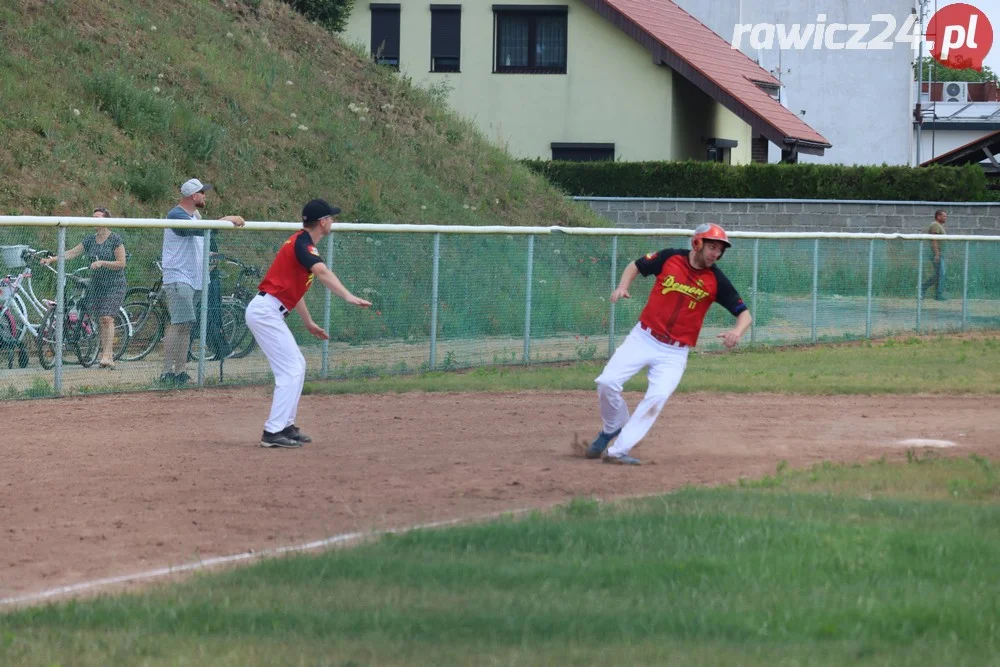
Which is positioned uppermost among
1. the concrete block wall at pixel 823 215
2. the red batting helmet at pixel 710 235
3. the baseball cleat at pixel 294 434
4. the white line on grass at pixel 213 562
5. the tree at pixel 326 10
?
the tree at pixel 326 10

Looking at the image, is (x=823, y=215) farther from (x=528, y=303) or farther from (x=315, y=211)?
(x=315, y=211)

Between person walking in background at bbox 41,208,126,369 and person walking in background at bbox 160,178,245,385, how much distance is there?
455 mm

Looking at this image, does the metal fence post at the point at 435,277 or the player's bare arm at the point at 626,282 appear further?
the metal fence post at the point at 435,277

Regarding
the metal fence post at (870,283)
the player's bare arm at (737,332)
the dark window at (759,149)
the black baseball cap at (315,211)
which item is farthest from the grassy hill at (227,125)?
the dark window at (759,149)

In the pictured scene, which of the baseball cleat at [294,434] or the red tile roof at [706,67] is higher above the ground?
the red tile roof at [706,67]

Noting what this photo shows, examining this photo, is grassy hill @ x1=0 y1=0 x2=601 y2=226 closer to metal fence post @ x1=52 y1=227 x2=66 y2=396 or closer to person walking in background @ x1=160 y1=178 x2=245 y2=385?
person walking in background @ x1=160 y1=178 x2=245 y2=385

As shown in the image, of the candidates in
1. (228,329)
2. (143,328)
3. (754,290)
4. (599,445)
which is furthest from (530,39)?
(599,445)

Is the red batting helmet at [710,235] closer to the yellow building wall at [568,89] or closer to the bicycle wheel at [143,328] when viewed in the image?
the bicycle wheel at [143,328]

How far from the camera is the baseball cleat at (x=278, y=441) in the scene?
10.5m

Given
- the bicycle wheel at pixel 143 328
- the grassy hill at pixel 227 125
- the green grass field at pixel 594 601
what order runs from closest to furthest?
the green grass field at pixel 594 601 < the bicycle wheel at pixel 143 328 < the grassy hill at pixel 227 125

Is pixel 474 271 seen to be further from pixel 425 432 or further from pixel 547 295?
pixel 425 432

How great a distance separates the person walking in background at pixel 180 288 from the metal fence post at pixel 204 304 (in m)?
0.04

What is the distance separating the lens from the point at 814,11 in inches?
2249

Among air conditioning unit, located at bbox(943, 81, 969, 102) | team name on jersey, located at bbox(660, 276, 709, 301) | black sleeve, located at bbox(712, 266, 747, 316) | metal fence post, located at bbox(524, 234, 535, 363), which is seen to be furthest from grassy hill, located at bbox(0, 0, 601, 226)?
air conditioning unit, located at bbox(943, 81, 969, 102)
